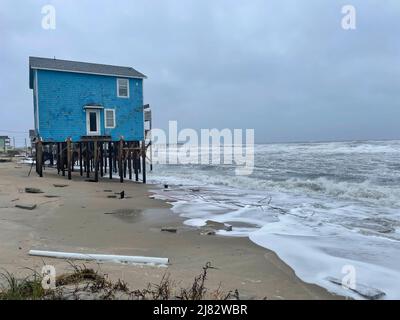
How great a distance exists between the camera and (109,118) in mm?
25359

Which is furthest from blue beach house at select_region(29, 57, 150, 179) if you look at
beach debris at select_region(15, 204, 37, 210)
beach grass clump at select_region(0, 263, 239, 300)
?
beach grass clump at select_region(0, 263, 239, 300)

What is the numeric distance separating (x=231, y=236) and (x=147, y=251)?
259 centimetres

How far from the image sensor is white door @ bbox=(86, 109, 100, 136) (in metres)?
24.5

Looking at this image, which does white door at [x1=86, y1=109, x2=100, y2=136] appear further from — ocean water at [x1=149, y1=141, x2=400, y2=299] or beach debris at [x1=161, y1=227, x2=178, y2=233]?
beach debris at [x1=161, y1=227, x2=178, y2=233]

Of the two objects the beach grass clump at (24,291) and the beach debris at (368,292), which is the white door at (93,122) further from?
the beach debris at (368,292)

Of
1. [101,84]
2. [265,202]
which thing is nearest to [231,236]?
[265,202]

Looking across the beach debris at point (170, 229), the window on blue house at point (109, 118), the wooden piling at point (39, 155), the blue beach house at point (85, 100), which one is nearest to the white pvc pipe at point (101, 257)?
the beach debris at point (170, 229)

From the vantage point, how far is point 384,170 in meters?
26.4

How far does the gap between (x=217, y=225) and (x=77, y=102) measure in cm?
1660

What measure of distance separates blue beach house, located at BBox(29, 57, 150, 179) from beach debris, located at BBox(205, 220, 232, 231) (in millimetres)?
14292

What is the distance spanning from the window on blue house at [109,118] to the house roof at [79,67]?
2.47m

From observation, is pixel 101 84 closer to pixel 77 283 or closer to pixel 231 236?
pixel 231 236

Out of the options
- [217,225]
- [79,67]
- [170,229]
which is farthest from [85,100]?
[170,229]

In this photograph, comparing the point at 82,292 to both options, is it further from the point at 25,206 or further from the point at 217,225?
the point at 25,206
